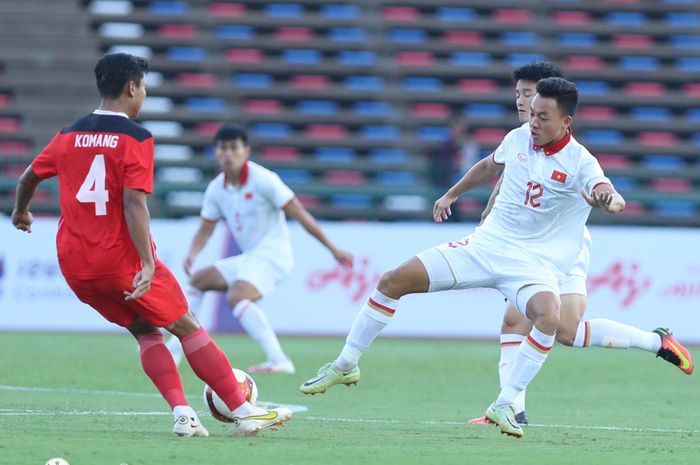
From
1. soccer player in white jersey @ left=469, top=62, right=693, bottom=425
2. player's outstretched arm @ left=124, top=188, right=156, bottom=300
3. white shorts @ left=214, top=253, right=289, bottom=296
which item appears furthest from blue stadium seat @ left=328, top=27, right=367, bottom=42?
player's outstretched arm @ left=124, top=188, right=156, bottom=300

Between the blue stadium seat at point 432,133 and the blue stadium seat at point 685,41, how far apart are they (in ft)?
17.0

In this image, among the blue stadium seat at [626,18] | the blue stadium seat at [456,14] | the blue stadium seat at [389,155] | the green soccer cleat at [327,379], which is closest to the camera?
the green soccer cleat at [327,379]

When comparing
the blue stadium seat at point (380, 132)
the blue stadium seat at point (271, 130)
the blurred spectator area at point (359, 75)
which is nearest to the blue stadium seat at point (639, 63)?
the blurred spectator area at point (359, 75)

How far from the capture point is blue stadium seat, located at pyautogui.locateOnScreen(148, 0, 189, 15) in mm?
25812

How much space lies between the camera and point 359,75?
83.5ft

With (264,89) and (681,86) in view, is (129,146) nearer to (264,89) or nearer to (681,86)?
(264,89)

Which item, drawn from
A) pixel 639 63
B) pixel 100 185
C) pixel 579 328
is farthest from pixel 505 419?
A: pixel 639 63

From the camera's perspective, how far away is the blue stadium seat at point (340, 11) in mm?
25891

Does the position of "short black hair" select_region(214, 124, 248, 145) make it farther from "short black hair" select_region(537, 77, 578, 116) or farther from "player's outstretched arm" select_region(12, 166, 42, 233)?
"short black hair" select_region(537, 77, 578, 116)

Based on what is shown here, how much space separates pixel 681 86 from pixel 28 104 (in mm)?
12465

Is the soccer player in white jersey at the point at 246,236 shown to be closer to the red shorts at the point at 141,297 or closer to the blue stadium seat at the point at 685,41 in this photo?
the red shorts at the point at 141,297

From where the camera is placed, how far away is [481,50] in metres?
25.7

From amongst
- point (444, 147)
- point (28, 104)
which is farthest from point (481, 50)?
point (28, 104)

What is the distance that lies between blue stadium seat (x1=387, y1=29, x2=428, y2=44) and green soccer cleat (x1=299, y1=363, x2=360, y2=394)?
1850 cm
